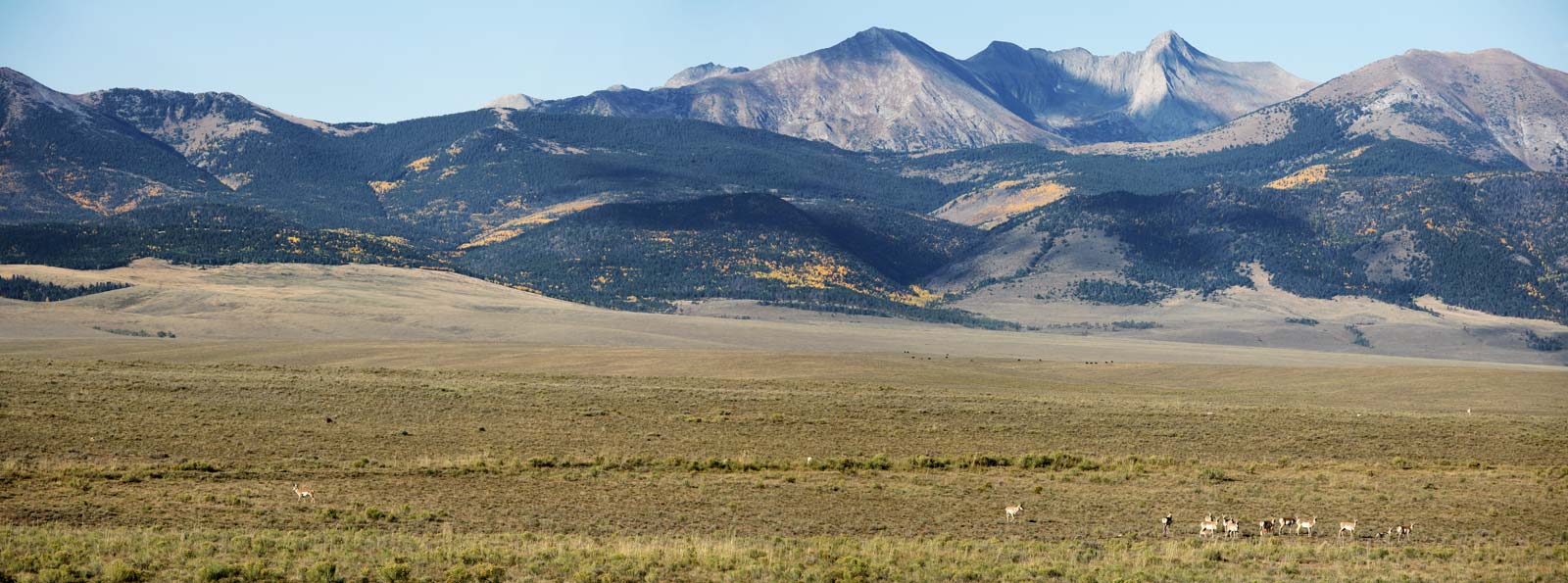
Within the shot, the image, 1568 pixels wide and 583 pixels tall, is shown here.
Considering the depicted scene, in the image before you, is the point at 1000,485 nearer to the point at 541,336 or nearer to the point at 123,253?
the point at 541,336

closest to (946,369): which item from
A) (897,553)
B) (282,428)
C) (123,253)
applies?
(282,428)

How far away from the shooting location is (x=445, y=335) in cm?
14250

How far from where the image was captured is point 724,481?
40.0 meters

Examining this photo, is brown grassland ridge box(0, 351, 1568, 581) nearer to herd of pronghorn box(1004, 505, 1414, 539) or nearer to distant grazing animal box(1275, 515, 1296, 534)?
herd of pronghorn box(1004, 505, 1414, 539)

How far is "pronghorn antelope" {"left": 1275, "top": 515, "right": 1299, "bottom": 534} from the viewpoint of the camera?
3356 cm

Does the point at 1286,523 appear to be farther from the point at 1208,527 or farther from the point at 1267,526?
the point at 1208,527

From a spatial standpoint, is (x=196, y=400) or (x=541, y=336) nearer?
(x=196, y=400)

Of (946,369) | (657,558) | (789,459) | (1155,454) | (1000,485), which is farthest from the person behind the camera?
(946,369)

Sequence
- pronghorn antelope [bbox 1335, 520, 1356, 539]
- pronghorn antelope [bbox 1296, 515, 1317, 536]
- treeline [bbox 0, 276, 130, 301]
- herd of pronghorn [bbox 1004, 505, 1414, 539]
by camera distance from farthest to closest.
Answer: treeline [bbox 0, 276, 130, 301] < pronghorn antelope [bbox 1296, 515, 1317, 536] < pronghorn antelope [bbox 1335, 520, 1356, 539] < herd of pronghorn [bbox 1004, 505, 1414, 539]

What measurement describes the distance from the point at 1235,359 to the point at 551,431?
109 meters

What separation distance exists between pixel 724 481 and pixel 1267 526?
15011mm

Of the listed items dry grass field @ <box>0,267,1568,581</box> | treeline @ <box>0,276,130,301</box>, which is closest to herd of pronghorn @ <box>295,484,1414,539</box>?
dry grass field @ <box>0,267,1568,581</box>

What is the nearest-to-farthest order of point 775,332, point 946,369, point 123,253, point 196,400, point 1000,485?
point 1000,485 → point 196,400 → point 946,369 → point 775,332 → point 123,253

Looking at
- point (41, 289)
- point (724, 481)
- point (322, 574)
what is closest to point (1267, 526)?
point (724, 481)
